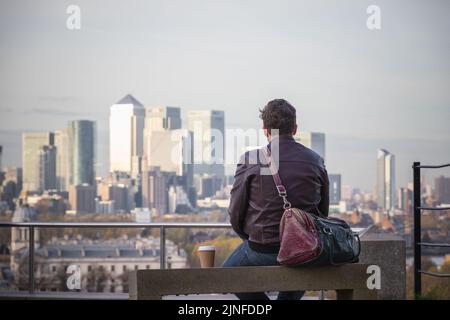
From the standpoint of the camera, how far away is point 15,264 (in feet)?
39.3

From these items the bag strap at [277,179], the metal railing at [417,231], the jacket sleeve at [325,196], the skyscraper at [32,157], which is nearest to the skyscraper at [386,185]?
the skyscraper at [32,157]

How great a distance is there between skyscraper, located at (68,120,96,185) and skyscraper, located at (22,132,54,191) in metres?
2.32

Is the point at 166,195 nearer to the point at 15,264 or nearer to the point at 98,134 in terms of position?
the point at 98,134

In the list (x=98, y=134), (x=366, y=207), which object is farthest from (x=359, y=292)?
(x=98, y=134)

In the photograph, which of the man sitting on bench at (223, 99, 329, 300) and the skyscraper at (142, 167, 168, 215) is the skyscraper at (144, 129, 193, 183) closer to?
the skyscraper at (142, 167, 168, 215)

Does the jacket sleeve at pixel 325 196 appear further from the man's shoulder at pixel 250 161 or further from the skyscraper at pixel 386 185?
the skyscraper at pixel 386 185

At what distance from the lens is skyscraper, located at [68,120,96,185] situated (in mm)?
88688

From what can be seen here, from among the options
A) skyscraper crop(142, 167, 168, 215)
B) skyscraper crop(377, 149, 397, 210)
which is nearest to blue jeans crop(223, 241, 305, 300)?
skyscraper crop(377, 149, 397, 210)

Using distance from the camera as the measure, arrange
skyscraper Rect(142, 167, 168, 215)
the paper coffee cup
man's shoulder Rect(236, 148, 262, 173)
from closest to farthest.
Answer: man's shoulder Rect(236, 148, 262, 173), the paper coffee cup, skyscraper Rect(142, 167, 168, 215)

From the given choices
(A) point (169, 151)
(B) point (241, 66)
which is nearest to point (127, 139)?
(A) point (169, 151)

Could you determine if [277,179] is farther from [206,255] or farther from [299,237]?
[206,255]

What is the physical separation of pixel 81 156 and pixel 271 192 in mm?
83835

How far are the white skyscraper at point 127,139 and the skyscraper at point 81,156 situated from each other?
78.8 inches
